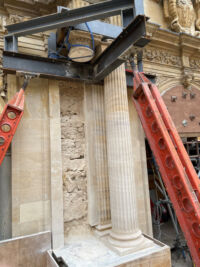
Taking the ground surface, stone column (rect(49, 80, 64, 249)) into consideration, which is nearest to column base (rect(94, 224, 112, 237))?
stone column (rect(49, 80, 64, 249))

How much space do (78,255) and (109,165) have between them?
1756 mm

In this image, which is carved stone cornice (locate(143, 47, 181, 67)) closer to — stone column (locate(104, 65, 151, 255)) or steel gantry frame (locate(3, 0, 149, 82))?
steel gantry frame (locate(3, 0, 149, 82))

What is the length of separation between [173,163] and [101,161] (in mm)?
1893

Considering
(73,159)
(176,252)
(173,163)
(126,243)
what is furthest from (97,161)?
(176,252)

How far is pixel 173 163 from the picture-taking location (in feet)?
9.12

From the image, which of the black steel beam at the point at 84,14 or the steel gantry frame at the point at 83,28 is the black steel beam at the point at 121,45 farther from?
the black steel beam at the point at 84,14

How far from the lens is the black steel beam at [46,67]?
3749 millimetres

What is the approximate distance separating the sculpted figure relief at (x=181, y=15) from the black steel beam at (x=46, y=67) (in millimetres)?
3884

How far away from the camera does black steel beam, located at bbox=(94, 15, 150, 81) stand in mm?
2926

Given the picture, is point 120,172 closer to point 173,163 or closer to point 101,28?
point 173,163

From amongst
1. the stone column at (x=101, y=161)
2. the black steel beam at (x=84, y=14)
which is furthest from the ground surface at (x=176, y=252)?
the black steel beam at (x=84, y=14)

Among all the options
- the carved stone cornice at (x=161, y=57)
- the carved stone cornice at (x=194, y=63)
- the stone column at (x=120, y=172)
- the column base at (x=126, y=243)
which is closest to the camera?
the column base at (x=126, y=243)

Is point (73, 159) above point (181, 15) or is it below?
below

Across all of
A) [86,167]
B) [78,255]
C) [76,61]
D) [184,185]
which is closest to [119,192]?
[86,167]
